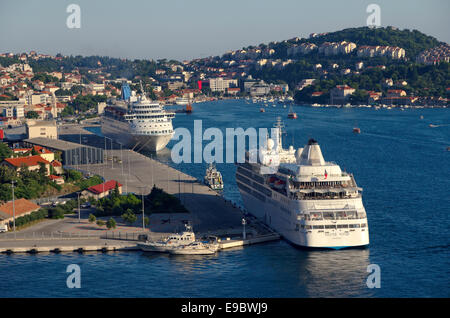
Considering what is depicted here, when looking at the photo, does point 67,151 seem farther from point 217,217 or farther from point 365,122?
point 365,122

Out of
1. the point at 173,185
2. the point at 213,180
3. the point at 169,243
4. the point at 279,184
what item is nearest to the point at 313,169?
the point at 279,184

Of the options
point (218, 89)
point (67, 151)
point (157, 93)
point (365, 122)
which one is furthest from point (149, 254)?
point (218, 89)

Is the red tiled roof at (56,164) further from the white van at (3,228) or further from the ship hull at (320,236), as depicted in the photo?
the ship hull at (320,236)

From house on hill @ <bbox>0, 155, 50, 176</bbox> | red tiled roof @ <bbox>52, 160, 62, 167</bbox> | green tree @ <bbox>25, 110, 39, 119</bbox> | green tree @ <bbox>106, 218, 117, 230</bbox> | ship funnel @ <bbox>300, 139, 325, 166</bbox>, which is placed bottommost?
green tree @ <bbox>106, 218, 117, 230</bbox>

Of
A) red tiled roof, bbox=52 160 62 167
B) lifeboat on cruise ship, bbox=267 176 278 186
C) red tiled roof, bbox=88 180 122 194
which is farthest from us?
red tiled roof, bbox=52 160 62 167

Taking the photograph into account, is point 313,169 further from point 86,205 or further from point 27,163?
point 27,163

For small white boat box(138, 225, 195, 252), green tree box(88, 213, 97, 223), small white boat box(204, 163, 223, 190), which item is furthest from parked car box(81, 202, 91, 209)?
small white boat box(204, 163, 223, 190)

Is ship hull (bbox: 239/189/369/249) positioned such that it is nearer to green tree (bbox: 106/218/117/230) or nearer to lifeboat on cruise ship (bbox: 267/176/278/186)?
lifeboat on cruise ship (bbox: 267/176/278/186)
